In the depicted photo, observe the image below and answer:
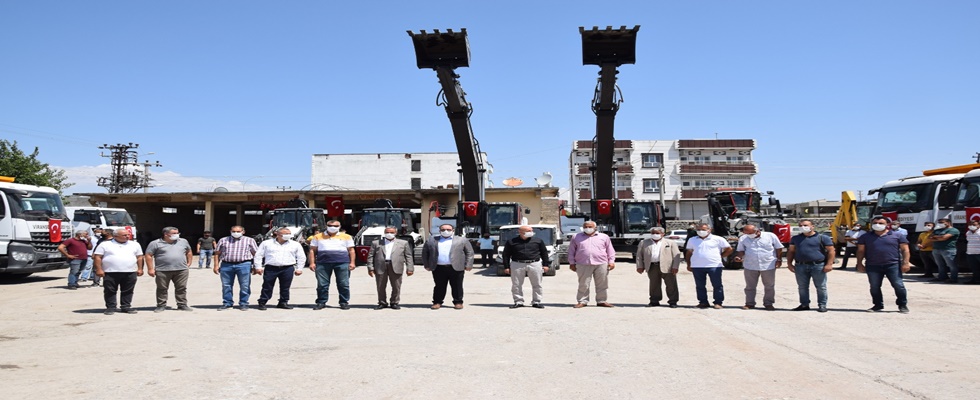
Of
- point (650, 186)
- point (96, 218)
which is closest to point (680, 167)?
point (650, 186)

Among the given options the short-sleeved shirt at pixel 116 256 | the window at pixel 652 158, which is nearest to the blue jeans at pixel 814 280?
the short-sleeved shirt at pixel 116 256

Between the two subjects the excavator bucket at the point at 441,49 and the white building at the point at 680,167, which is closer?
the excavator bucket at the point at 441,49

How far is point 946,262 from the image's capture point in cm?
1555

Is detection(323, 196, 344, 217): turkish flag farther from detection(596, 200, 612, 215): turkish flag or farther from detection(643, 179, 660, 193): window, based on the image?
detection(643, 179, 660, 193): window

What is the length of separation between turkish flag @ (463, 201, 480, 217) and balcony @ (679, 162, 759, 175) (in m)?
43.7

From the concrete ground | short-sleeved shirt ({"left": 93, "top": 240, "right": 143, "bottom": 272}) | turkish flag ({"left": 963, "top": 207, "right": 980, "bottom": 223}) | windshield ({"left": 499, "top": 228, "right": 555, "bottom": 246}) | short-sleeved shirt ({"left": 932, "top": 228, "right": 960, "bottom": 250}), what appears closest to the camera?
the concrete ground

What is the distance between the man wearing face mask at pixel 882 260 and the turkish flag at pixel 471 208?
1460cm

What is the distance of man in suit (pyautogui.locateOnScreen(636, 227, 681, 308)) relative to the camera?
37.7 ft

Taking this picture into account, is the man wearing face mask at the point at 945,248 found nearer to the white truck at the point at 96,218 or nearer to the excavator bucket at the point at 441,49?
the excavator bucket at the point at 441,49

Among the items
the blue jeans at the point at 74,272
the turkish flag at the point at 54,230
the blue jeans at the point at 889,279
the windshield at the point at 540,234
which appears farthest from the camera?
the windshield at the point at 540,234

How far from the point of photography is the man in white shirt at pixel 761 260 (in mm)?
11031

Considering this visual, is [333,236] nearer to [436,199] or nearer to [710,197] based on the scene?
[710,197]

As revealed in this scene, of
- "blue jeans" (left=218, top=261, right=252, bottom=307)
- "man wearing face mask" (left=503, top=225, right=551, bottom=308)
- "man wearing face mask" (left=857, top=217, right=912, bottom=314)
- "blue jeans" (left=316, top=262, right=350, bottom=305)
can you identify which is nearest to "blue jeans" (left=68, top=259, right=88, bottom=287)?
"blue jeans" (left=218, top=261, right=252, bottom=307)

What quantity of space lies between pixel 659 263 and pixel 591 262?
3.90 feet
